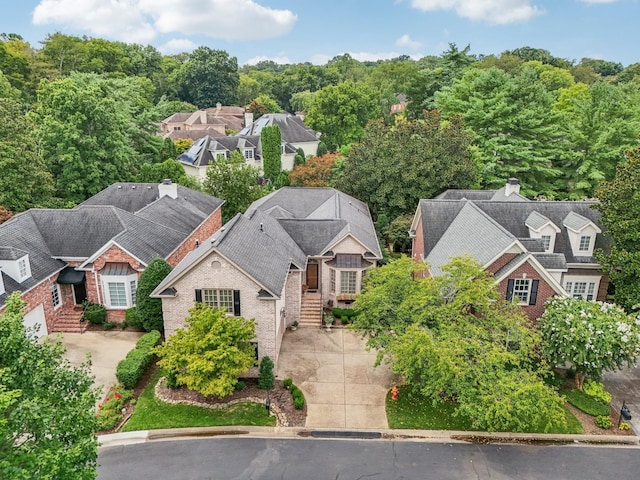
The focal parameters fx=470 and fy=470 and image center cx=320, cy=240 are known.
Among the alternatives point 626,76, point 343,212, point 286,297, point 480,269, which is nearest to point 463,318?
point 480,269

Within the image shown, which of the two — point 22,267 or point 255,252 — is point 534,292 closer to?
point 255,252

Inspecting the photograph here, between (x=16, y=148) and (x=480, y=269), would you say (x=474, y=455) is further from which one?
(x=16, y=148)

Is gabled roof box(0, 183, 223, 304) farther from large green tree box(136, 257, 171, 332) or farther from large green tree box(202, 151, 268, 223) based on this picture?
large green tree box(202, 151, 268, 223)

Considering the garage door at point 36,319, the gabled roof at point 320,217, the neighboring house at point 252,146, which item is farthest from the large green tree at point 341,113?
the garage door at point 36,319

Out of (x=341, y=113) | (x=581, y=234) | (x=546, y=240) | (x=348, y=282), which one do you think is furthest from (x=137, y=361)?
(x=341, y=113)

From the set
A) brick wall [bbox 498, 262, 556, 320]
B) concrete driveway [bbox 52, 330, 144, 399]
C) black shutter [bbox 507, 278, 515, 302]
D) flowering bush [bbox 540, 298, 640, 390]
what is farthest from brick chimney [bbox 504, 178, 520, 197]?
concrete driveway [bbox 52, 330, 144, 399]
